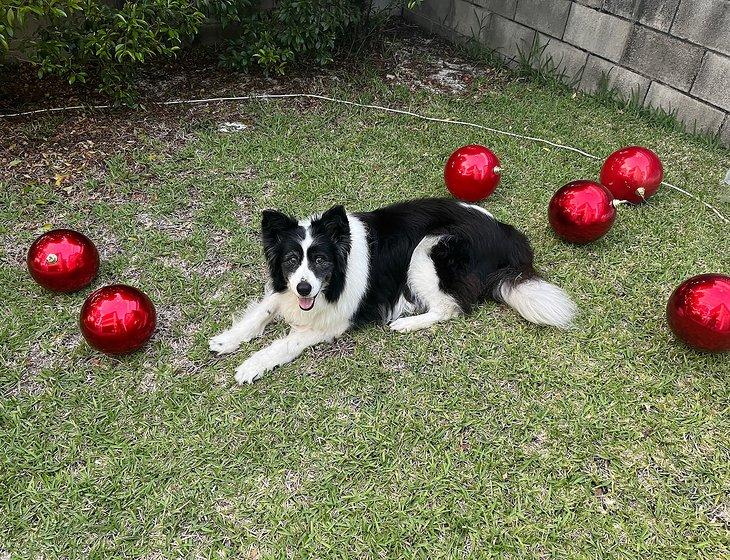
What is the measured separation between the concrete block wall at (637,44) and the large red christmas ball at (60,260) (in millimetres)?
4750

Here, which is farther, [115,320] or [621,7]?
[621,7]

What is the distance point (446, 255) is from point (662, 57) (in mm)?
3345

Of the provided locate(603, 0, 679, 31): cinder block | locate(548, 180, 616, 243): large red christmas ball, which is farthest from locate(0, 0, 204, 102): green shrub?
locate(603, 0, 679, 31): cinder block

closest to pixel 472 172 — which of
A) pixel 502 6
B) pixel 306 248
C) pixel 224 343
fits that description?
pixel 306 248

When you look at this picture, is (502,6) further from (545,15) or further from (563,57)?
(563,57)

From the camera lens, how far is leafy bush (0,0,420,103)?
3838 millimetres

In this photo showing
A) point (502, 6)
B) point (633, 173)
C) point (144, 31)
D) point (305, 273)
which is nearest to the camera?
point (305, 273)

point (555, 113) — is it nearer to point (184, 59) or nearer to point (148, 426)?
point (184, 59)

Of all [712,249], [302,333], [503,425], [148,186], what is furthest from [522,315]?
[148,186]

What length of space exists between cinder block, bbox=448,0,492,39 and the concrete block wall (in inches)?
0.6

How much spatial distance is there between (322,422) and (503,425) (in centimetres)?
81

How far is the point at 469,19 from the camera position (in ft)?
20.2

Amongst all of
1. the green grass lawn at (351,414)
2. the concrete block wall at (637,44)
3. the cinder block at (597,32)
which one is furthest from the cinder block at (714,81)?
the green grass lawn at (351,414)

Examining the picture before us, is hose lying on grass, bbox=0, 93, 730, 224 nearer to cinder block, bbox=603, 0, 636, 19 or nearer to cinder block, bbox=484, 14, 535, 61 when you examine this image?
cinder block, bbox=603, 0, 636, 19
